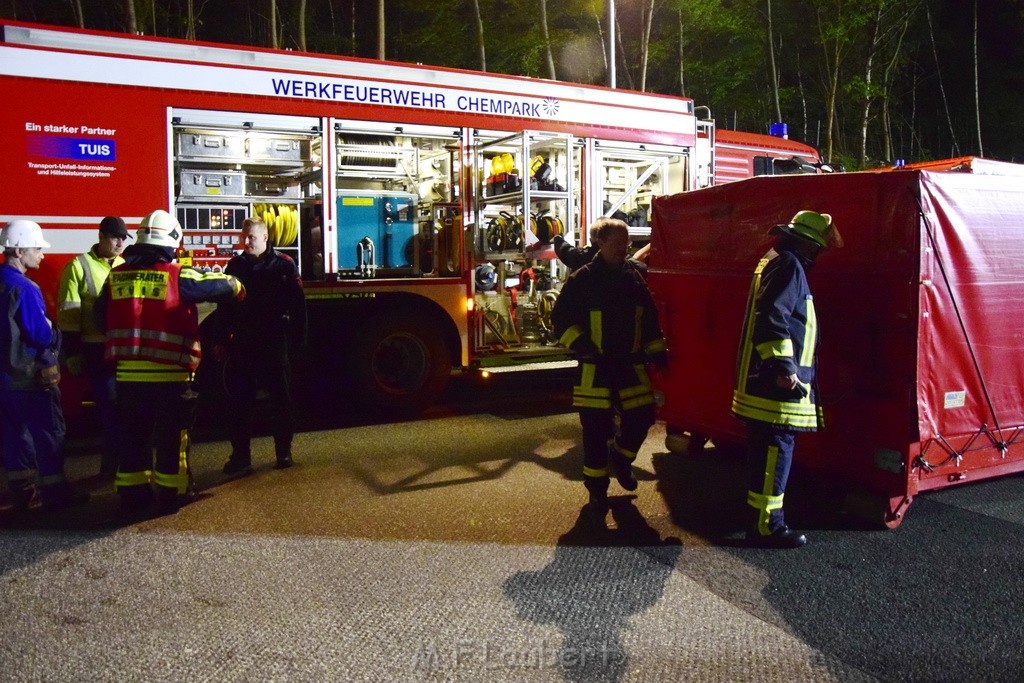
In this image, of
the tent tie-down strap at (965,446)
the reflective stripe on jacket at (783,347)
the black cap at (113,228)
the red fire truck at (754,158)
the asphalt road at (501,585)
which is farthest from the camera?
the red fire truck at (754,158)

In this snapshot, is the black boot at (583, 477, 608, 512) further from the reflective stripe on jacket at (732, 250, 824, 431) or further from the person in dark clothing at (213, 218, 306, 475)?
the person in dark clothing at (213, 218, 306, 475)

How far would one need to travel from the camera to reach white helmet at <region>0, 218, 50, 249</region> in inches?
199

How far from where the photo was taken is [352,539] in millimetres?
4508

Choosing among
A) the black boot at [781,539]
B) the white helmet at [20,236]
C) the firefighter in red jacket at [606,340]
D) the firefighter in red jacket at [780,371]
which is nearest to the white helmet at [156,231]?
the white helmet at [20,236]

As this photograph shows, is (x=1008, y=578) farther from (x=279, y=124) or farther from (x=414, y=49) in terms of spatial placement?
(x=414, y=49)

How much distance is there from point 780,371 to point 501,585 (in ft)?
5.45

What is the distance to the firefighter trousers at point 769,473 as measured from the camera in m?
4.39

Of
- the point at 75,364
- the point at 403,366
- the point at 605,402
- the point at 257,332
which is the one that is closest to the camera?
the point at 605,402

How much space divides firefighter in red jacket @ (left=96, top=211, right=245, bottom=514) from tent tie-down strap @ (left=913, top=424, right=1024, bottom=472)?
3908mm

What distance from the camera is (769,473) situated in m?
4.40

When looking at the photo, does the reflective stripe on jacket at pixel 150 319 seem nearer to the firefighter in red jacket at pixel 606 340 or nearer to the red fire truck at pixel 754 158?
the firefighter in red jacket at pixel 606 340

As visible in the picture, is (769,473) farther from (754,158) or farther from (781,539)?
(754,158)

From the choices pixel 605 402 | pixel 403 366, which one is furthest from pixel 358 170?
pixel 605 402

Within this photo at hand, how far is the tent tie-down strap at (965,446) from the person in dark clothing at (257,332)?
3939 mm
